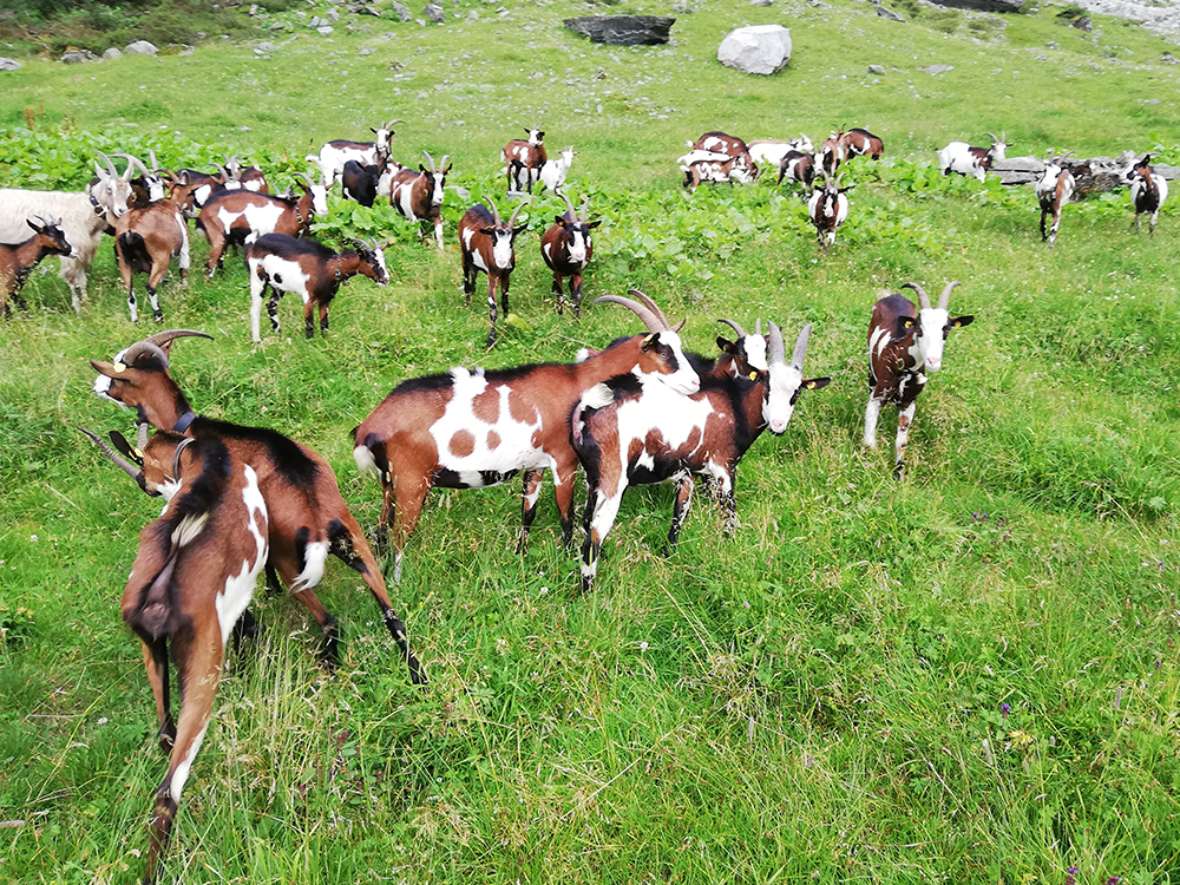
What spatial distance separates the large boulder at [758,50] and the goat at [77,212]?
27694 millimetres

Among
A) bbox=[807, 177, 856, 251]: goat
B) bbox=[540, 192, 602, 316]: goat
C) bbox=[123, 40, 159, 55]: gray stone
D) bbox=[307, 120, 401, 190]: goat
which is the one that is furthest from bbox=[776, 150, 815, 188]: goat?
bbox=[123, 40, 159, 55]: gray stone

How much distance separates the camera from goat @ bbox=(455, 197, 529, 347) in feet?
29.3

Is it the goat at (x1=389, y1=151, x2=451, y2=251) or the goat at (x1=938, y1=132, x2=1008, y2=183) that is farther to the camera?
the goat at (x1=938, y1=132, x2=1008, y2=183)

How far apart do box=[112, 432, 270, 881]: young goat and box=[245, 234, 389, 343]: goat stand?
5312 mm

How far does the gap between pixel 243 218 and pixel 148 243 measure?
168 cm

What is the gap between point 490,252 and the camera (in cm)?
914

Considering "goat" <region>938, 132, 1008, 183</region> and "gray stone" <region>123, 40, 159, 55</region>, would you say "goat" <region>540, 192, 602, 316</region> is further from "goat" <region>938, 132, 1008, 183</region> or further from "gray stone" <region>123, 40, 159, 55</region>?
"gray stone" <region>123, 40, 159, 55</region>

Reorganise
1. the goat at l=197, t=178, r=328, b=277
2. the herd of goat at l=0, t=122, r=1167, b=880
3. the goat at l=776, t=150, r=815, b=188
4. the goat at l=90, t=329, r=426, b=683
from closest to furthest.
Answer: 1. the herd of goat at l=0, t=122, r=1167, b=880
2. the goat at l=90, t=329, r=426, b=683
3. the goat at l=197, t=178, r=328, b=277
4. the goat at l=776, t=150, r=815, b=188

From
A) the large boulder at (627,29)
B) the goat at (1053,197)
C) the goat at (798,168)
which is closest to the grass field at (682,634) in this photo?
the goat at (1053,197)

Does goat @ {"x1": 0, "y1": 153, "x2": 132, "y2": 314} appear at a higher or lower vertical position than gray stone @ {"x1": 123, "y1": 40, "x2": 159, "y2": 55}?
lower

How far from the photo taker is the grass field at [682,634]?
2.97 m

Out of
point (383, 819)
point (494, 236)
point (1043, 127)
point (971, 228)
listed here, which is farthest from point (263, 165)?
point (1043, 127)

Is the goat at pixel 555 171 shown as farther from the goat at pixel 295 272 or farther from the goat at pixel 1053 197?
the goat at pixel 1053 197

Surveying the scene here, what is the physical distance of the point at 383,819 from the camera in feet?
10.2
